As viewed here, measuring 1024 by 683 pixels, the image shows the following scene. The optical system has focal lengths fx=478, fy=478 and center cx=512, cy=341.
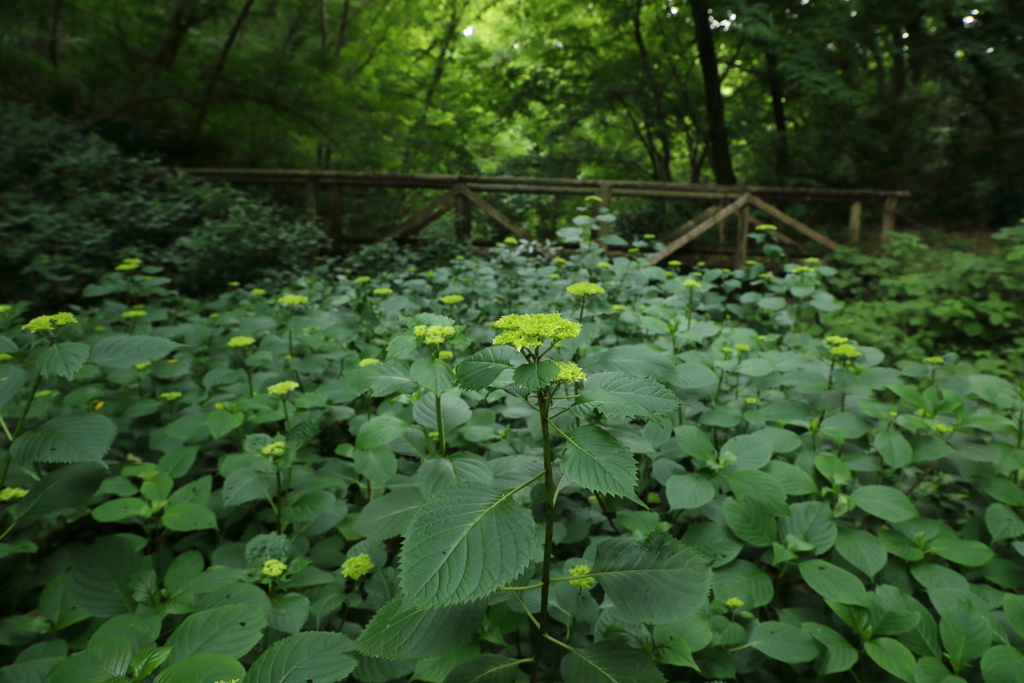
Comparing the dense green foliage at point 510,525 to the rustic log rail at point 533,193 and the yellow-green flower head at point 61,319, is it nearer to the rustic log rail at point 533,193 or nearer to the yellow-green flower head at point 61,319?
the yellow-green flower head at point 61,319

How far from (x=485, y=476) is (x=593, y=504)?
2.07ft

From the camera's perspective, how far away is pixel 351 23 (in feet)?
33.3

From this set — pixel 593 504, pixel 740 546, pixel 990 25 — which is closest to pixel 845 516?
pixel 740 546

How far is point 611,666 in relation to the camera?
75cm

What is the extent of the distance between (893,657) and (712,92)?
31.4 ft

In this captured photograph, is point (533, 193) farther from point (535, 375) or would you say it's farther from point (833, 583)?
point (535, 375)

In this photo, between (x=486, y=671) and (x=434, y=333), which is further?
(x=434, y=333)

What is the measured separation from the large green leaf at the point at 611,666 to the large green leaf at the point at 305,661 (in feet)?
1.13

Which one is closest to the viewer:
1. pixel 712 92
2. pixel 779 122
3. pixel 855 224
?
pixel 855 224

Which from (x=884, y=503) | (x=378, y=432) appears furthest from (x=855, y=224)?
(x=378, y=432)

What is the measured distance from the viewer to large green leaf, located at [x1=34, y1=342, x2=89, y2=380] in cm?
99

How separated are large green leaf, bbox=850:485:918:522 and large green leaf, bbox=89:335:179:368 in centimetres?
177

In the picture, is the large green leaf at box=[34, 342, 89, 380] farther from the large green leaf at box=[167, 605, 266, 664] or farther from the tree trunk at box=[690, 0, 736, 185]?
the tree trunk at box=[690, 0, 736, 185]

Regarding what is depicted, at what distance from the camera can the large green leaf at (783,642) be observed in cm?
102
